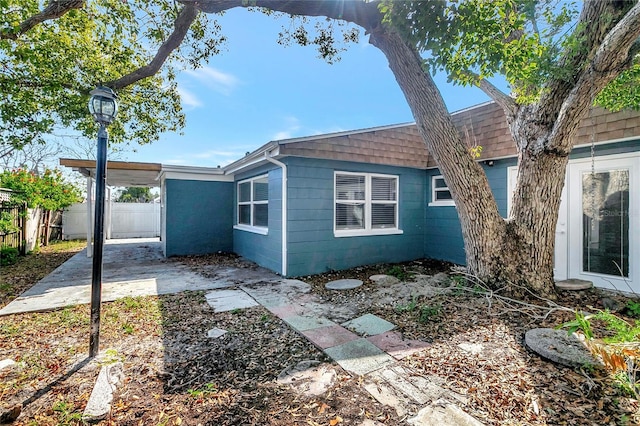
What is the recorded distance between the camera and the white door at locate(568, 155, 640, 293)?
15.4 feet

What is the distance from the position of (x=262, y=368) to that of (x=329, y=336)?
878 millimetres

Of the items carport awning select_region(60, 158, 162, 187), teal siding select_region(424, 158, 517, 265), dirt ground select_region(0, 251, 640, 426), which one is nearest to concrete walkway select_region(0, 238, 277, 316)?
dirt ground select_region(0, 251, 640, 426)

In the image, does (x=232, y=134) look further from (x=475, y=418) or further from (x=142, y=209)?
(x=475, y=418)

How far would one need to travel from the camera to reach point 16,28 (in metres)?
4.74

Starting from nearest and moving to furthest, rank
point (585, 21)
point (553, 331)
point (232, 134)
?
1. point (553, 331)
2. point (585, 21)
3. point (232, 134)

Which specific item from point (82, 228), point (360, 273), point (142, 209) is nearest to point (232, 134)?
point (142, 209)

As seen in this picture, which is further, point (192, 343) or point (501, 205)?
point (501, 205)

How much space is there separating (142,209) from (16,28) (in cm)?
1135

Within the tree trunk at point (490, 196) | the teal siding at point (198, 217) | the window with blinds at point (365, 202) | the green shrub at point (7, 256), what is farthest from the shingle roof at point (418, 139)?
the green shrub at point (7, 256)

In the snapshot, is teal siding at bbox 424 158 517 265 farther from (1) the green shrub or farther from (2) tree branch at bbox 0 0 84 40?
(1) the green shrub

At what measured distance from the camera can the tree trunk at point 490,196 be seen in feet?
13.0

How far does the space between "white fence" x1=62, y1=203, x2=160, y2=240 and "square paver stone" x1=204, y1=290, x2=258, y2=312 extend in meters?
11.2

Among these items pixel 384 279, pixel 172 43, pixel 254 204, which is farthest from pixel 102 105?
pixel 254 204

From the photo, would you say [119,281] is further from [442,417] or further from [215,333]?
[442,417]
